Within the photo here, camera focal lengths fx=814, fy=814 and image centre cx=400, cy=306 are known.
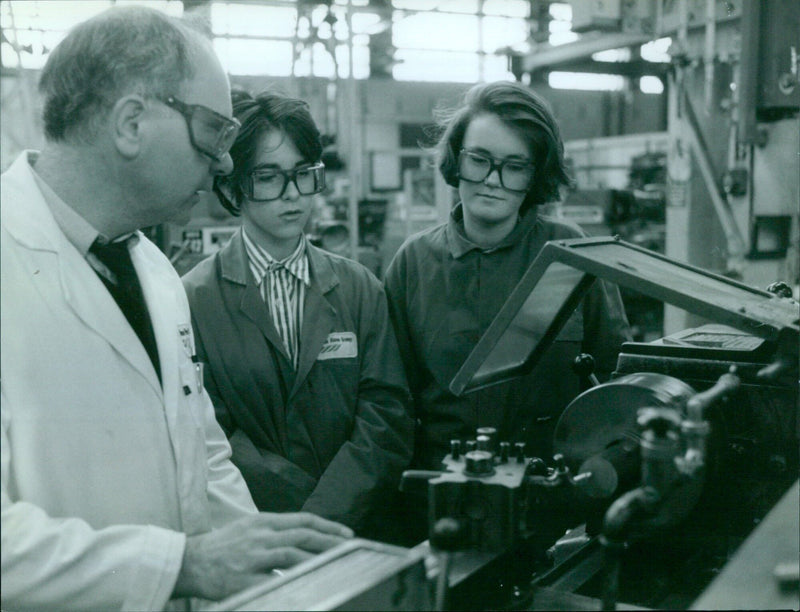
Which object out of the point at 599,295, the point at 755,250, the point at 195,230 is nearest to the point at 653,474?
the point at 599,295

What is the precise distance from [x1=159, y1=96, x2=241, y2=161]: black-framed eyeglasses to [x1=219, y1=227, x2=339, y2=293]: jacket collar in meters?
0.46

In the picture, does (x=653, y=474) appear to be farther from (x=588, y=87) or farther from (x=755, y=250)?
(x=588, y=87)

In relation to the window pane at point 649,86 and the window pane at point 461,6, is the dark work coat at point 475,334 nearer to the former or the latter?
the window pane at point 461,6

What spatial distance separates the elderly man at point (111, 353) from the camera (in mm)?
932

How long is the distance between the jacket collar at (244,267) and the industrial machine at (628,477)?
55cm

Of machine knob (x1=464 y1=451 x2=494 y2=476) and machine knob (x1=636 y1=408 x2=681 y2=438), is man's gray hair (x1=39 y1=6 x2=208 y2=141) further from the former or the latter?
machine knob (x1=636 y1=408 x2=681 y2=438)

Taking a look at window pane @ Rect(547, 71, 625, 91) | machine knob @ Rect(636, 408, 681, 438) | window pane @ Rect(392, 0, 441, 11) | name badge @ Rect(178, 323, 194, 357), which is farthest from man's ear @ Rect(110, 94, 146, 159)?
window pane @ Rect(547, 71, 625, 91)

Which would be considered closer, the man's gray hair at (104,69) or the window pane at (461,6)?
the man's gray hair at (104,69)

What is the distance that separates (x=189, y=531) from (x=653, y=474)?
0.70 meters

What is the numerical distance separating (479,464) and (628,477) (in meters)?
0.21

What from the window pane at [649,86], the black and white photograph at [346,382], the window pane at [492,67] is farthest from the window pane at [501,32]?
the black and white photograph at [346,382]

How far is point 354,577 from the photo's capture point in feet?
2.55

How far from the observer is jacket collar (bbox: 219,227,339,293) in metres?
1.61

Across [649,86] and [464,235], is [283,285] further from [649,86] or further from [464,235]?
[649,86]
